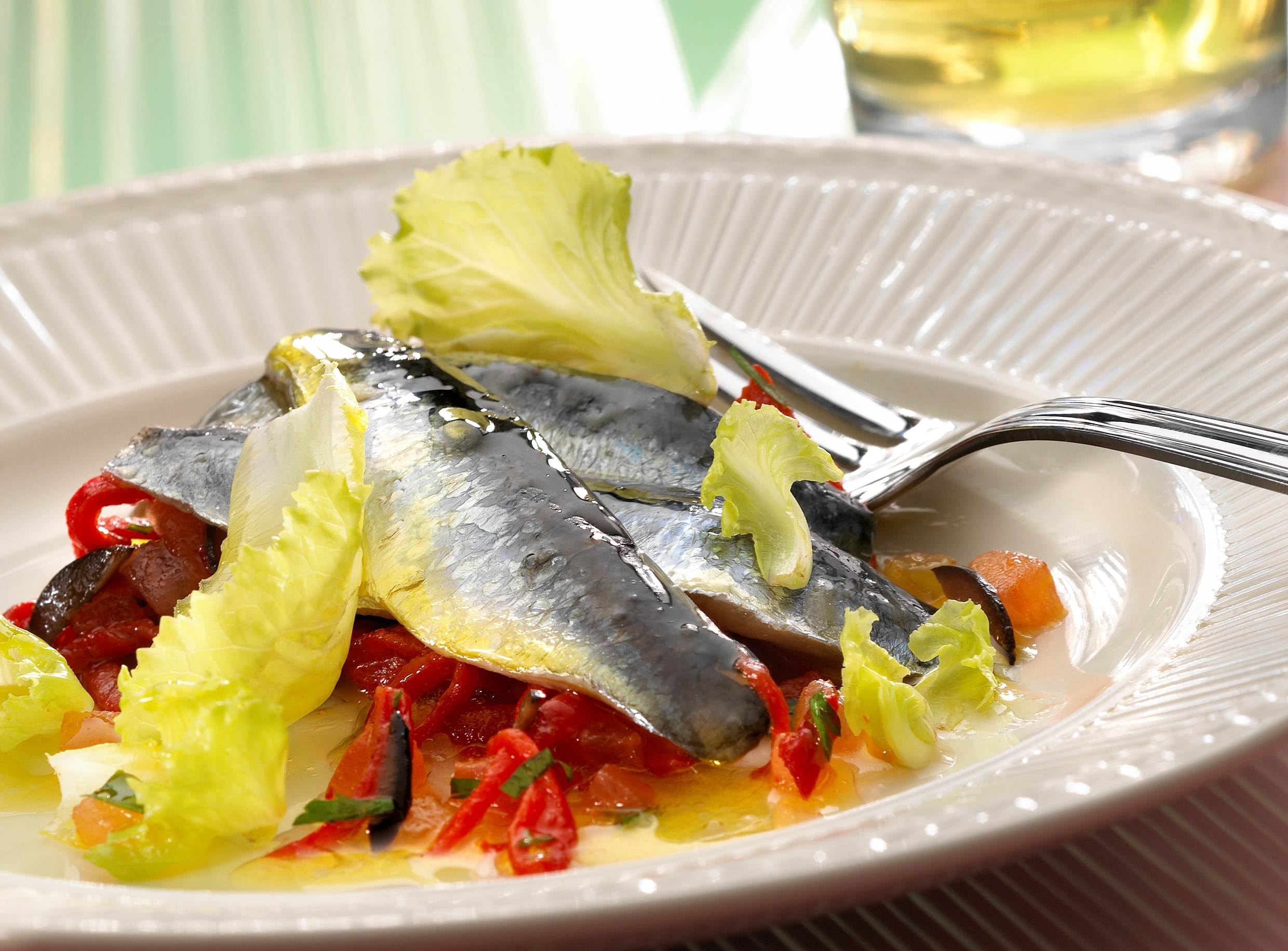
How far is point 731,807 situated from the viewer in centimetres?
185

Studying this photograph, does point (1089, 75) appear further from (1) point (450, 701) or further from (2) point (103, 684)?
(2) point (103, 684)

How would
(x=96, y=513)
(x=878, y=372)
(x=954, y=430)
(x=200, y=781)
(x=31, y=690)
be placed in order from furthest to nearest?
1. (x=878, y=372)
2. (x=954, y=430)
3. (x=96, y=513)
4. (x=31, y=690)
5. (x=200, y=781)

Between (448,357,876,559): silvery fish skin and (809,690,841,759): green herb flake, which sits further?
(448,357,876,559): silvery fish skin

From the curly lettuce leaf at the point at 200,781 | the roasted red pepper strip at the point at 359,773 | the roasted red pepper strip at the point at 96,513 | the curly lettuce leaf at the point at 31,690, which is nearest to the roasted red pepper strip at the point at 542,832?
the roasted red pepper strip at the point at 359,773

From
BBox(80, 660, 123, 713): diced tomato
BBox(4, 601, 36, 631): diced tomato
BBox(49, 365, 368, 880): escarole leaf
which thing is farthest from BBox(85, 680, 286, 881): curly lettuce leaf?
BBox(4, 601, 36, 631): diced tomato

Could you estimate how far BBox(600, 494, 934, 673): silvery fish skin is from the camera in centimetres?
207

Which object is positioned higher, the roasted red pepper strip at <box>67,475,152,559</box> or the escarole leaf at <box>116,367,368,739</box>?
the escarole leaf at <box>116,367,368,739</box>

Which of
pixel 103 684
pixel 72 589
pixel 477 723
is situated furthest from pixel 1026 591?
pixel 72 589

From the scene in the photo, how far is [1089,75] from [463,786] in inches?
119

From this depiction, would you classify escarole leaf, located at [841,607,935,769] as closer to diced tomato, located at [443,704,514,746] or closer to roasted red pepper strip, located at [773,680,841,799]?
roasted red pepper strip, located at [773,680,841,799]

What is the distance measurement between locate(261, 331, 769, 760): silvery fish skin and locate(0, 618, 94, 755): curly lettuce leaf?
0.57m

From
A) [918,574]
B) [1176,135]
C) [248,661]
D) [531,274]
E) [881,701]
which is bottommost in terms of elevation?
[918,574]

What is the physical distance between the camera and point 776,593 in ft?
6.84

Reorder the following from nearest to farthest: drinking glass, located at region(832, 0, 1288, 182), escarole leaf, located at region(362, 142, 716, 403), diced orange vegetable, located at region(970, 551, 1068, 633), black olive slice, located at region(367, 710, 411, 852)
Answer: black olive slice, located at region(367, 710, 411, 852) < diced orange vegetable, located at region(970, 551, 1068, 633) < escarole leaf, located at region(362, 142, 716, 403) < drinking glass, located at region(832, 0, 1288, 182)
